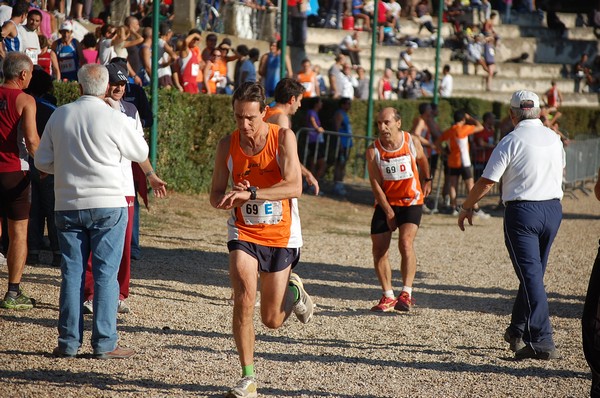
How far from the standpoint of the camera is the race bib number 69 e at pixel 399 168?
948cm

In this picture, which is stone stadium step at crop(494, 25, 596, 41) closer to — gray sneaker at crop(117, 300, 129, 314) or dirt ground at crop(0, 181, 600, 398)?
dirt ground at crop(0, 181, 600, 398)

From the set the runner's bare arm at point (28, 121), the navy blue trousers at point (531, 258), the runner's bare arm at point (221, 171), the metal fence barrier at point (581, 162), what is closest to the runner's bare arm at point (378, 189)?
the navy blue trousers at point (531, 258)

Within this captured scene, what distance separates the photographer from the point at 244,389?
235 inches

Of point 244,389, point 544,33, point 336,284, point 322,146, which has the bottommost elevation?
point 336,284

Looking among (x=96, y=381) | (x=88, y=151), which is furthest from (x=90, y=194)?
(x=96, y=381)

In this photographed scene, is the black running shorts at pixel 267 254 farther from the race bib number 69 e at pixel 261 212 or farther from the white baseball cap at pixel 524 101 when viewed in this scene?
the white baseball cap at pixel 524 101

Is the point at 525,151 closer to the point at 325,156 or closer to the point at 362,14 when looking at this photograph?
the point at 325,156

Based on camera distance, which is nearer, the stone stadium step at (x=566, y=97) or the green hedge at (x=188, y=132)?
the green hedge at (x=188, y=132)

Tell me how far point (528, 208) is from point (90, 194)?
3146 millimetres

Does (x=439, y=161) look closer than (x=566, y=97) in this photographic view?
Yes

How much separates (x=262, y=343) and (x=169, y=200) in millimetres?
7983

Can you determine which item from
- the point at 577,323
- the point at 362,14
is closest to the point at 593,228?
the point at 577,323

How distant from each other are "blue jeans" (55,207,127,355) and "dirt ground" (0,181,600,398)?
7.1 inches

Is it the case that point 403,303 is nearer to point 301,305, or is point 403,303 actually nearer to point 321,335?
point 321,335
